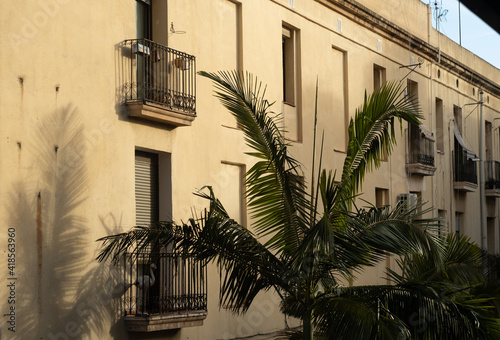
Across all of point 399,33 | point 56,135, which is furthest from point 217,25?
point 399,33

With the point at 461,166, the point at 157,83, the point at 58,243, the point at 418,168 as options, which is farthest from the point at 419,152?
the point at 58,243

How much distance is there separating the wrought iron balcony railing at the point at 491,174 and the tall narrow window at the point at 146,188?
22.5 meters

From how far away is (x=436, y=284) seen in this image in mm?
8844

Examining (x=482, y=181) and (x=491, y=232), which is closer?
(x=482, y=181)

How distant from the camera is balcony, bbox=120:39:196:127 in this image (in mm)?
12703

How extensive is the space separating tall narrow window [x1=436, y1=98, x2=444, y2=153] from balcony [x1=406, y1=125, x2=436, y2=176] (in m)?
2.38

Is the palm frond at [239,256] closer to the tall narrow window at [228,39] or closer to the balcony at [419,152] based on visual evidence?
the tall narrow window at [228,39]

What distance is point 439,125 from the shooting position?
28.9 meters

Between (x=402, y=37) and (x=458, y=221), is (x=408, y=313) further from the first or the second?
(x=458, y=221)

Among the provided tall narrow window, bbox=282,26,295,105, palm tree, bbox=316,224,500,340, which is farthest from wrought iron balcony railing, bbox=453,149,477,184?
palm tree, bbox=316,224,500,340

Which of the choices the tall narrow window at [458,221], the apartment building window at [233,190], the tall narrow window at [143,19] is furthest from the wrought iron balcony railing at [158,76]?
the tall narrow window at [458,221]

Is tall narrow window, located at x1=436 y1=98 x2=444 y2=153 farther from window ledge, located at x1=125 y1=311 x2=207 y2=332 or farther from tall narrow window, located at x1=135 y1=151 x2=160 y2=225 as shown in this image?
window ledge, located at x1=125 y1=311 x2=207 y2=332

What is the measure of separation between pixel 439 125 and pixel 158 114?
18306 millimetres

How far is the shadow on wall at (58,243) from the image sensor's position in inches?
419
